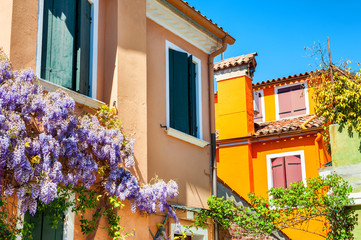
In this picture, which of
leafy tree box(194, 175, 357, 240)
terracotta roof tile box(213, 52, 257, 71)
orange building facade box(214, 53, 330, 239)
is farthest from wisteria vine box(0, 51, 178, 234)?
terracotta roof tile box(213, 52, 257, 71)

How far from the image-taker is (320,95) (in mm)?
11133

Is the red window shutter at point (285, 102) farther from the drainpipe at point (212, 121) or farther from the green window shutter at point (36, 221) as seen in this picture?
the green window shutter at point (36, 221)

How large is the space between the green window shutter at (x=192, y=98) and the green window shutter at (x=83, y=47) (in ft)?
9.67

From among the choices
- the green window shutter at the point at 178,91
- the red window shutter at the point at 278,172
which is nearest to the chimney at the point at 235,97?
the red window shutter at the point at 278,172

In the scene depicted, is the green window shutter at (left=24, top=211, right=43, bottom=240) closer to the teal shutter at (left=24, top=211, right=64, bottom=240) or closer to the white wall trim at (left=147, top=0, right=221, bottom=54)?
the teal shutter at (left=24, top=211, right=64, bottom=240)

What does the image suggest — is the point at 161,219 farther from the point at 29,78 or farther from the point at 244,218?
the point at 29,78

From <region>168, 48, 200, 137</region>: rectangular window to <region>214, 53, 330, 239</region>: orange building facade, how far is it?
4.75 m

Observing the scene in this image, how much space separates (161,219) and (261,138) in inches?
306

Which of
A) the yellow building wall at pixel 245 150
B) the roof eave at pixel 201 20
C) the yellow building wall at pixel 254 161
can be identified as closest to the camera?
the roof eave at pixel 201 20

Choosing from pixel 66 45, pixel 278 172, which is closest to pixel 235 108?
pixel 278 172

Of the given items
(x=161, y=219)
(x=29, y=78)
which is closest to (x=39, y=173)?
(x=29, y=78)

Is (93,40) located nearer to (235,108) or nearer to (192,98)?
(192,98)

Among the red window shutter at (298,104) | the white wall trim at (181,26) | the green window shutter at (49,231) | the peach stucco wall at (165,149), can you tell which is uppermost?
the red window shutter at (298,104)

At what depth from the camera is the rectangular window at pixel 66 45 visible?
7.61 meters
